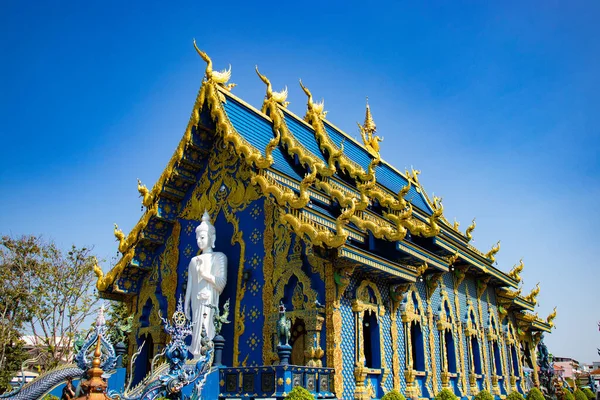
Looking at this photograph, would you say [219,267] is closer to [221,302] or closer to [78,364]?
[221,302]

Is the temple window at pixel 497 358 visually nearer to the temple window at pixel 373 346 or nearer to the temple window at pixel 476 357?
the temple window at pixel 476 357

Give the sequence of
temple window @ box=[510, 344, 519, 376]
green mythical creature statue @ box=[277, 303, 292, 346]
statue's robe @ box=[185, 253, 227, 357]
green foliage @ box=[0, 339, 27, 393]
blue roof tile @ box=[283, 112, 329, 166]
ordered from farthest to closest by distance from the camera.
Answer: green foliage @ box=[0, 339, 27, 393] < temple window @ box=[510, 344, 519, 376] < blue roof tile @ box=[283, 112, 329, 166] < statue's robe @ box=[185, 253, 227, 357] < green mythical creature statue @ box=[277, 303, 292, 346]

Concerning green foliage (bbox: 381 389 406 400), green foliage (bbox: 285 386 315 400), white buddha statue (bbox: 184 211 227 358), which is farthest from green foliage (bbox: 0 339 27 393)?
green foliage (bbox: 285 386 315 400)

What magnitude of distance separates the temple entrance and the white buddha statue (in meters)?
3.11

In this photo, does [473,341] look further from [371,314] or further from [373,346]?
[371,314]

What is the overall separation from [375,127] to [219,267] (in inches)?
510

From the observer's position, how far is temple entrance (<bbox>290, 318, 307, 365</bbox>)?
14.5 m

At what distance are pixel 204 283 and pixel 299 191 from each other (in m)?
2.83

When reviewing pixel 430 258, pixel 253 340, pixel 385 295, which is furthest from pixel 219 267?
pixel 430 258

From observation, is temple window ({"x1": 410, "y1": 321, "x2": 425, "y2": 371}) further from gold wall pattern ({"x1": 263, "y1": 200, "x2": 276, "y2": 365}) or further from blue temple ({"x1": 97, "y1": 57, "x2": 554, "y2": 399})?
gold wall pattern ({"x1": 263, "y1": 200, "x2": 276, "y2": 365})

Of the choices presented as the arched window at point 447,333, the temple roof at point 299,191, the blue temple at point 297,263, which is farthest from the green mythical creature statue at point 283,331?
the arched window at point 447,333

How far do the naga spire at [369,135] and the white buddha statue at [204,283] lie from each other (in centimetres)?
822

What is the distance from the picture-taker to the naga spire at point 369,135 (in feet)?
66.5

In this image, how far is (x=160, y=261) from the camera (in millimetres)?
14078
